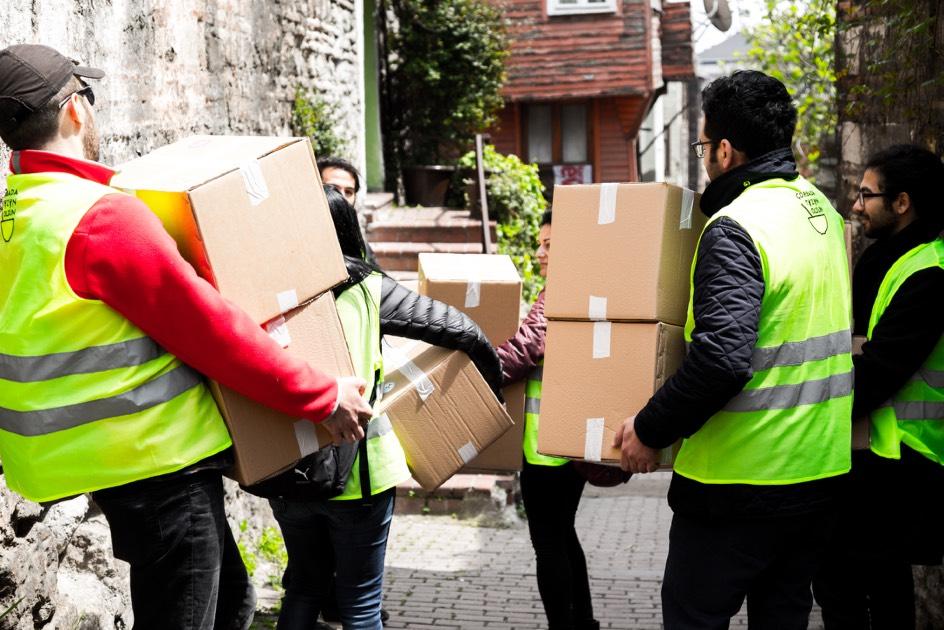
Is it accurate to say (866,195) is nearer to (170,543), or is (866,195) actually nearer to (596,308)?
(596,308)

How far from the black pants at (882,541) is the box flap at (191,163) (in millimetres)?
1963

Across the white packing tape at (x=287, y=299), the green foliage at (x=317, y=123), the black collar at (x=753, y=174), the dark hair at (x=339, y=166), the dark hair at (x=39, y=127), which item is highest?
the green foliage at (x=317, y=123)

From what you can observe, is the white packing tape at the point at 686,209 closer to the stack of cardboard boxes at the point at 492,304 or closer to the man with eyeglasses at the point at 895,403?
the man with eyeglasses at the point at 895,403

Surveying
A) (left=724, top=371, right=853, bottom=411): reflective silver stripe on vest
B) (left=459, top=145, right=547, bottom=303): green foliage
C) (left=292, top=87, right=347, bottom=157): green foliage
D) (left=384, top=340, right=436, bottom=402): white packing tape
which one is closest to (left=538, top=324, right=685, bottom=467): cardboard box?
(left=724, top=371, right=853, bottom=411): reflective silver stripe on vest

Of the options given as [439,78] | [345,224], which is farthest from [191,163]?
[439,78]

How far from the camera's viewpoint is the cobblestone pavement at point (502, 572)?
4.82m

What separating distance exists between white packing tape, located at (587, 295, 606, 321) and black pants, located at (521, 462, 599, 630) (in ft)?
3.39

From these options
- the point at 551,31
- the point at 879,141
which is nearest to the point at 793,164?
the point at 879,141

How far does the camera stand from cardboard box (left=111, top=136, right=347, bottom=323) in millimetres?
2572

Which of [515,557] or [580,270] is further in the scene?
[515,557]

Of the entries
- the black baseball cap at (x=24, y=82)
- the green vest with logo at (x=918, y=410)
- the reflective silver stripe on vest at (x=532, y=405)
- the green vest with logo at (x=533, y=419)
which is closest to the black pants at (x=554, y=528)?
the green vest with logo at (x=533, y=419)

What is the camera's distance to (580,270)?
3.01 meters

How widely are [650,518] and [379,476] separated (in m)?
4.46

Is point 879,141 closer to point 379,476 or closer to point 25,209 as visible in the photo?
point 379,476
